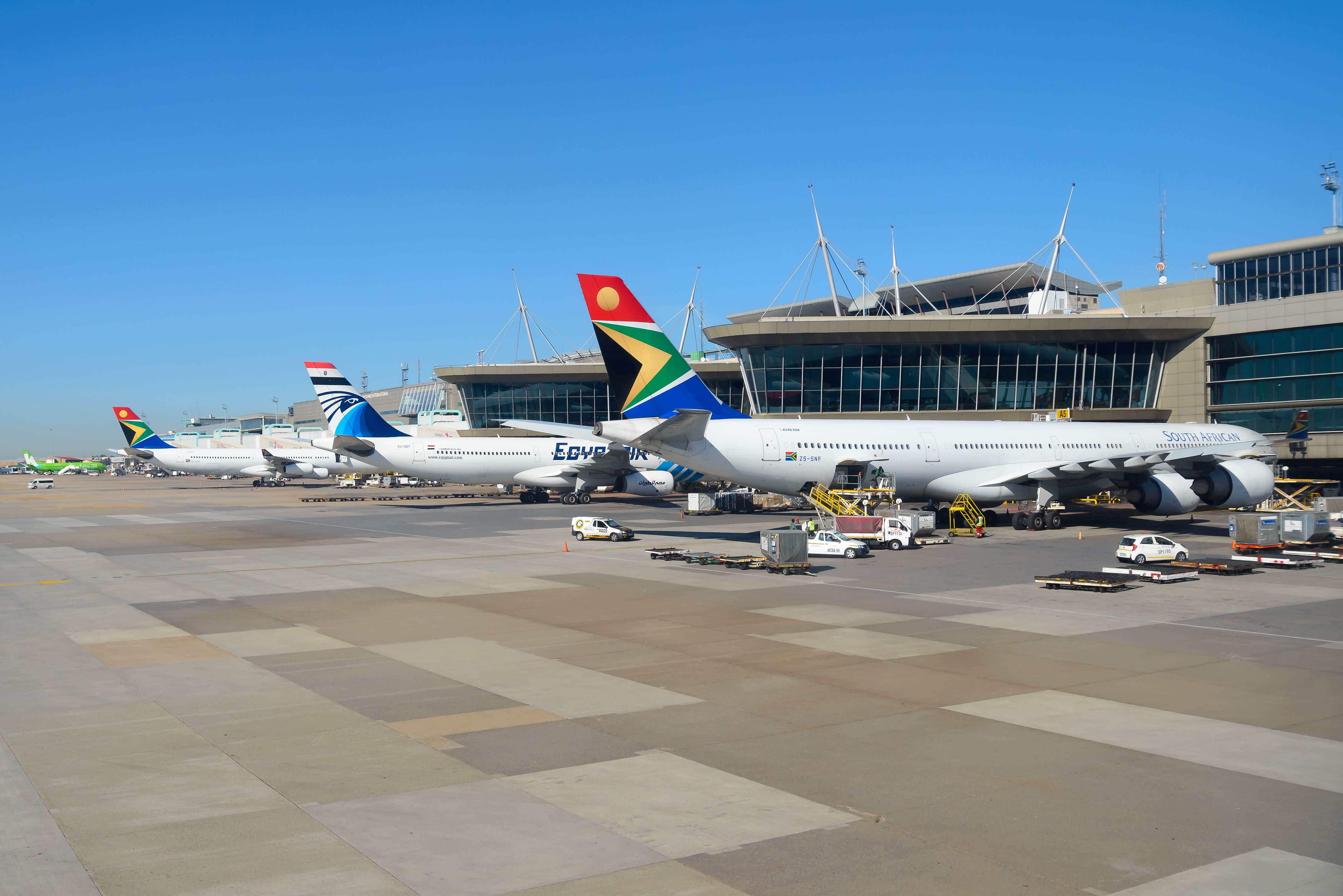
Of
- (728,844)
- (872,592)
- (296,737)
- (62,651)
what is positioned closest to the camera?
(728,844)

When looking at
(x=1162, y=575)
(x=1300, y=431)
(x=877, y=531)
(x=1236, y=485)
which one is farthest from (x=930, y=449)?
(x=1300, y=431)

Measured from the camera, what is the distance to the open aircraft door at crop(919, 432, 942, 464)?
1758 inches

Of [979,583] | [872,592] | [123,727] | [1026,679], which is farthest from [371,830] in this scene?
[979,583]

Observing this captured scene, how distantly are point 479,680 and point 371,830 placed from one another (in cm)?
671

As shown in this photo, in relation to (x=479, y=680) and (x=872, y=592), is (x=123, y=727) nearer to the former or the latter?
(x=479, y=680)

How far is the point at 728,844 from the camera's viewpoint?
9.30 m

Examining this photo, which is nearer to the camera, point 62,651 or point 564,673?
point 564,673

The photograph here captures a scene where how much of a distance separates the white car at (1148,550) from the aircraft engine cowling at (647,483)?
38812 mm

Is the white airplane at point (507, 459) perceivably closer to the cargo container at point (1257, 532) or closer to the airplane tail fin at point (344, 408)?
the airplane tail fin at point (344, 408)

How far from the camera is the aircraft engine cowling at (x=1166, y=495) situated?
42.4 m

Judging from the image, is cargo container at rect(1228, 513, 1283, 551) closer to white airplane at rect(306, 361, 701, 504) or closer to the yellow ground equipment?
the yellow ground equipment

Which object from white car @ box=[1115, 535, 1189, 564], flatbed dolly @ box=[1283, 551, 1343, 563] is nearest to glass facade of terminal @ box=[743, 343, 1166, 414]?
flatbed dolly @ box=[1283, 551, 1343, 563]

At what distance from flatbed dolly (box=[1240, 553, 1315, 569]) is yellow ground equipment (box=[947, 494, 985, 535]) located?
39.8 feet

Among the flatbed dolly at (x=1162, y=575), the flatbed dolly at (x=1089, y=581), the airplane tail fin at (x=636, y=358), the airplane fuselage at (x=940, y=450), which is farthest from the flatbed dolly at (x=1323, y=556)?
the airplane tail fin at (x=636, y=358)
